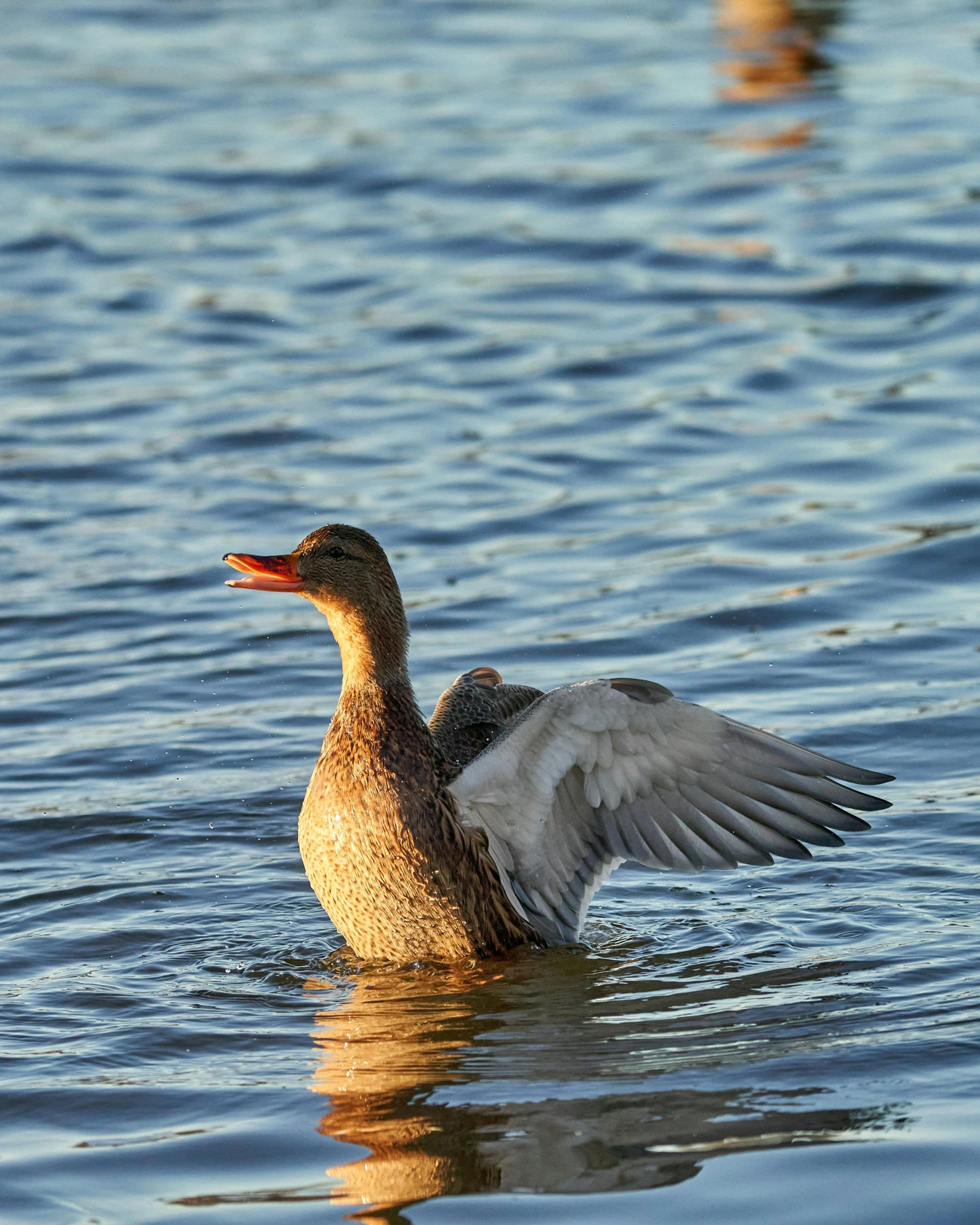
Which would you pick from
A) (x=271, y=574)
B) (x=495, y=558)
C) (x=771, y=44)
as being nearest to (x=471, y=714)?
(x=271, y=574)

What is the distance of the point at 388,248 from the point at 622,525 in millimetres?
5590

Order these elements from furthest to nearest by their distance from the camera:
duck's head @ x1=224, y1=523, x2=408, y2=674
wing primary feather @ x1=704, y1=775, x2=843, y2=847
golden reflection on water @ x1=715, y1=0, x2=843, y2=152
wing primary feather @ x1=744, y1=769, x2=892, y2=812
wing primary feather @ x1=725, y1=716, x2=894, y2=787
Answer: golden reflection on water @ x1=715, y1=0, x2=843, y2=152 → duck's head @ x1=224, y1=523, x2=408, y2=674 → wing primary feather @ x1=704, y1=775, x2=843, y2=847 → wing primary feather @ x1=744, y1=769, x2=892, y2=812 → wing primary feather @ x1=725, y1=716, x2=894, y2=787

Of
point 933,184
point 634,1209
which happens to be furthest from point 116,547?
point 933,184

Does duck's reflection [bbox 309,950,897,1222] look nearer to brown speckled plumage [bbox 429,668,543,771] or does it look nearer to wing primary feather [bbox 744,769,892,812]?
wing primary feather [bbox 744,769,892,812]

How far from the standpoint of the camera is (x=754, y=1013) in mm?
5617

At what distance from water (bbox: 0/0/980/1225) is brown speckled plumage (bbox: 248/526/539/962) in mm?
166

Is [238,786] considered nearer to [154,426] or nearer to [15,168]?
[154,426]

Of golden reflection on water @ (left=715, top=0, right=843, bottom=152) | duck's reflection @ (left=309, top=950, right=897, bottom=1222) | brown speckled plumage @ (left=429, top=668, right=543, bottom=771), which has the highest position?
golden reflection on water @ (left=715, top=0, right=843, bottom=152)

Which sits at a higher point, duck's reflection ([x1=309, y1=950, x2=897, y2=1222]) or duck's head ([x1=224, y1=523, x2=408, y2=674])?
duck's head ([x1=224, y1=523, x2=408, y2=674])

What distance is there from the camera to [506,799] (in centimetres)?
625

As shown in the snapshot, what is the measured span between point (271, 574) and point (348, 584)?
0.85 ft

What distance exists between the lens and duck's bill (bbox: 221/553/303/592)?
6305mm

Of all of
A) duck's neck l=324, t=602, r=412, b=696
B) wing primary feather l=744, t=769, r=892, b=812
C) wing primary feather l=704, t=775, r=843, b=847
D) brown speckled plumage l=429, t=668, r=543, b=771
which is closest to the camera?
wing primary feather l=744, t=769, r=892, b=812

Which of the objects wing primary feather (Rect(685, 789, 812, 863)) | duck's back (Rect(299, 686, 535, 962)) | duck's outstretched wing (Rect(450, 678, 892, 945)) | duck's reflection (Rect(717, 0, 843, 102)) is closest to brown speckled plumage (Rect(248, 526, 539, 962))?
duck's back (Rect(299, 686, 535, 962))
